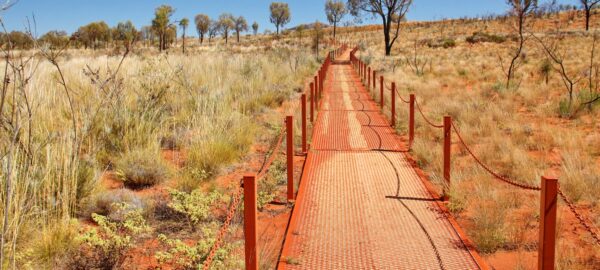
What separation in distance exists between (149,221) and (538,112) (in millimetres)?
10672

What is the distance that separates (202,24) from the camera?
→ 284 ft

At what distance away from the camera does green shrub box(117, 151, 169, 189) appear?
233 inches

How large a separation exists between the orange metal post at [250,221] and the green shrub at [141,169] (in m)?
2.86

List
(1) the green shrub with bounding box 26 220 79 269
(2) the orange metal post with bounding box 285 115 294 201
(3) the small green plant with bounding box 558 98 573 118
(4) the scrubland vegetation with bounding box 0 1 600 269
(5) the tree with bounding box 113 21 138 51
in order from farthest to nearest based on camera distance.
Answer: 1. (3) the small green plant with bounding box 558 98 573 118
2. (5) the tree with bounding box 113 21 138 51
3. (2) the orange metal post with bounding box 285 115 294 201
4. (4) the scrubland vegetation with bounding box 0 1 600 269
5. (1) the green shrub with bounding box 26 220 79 269

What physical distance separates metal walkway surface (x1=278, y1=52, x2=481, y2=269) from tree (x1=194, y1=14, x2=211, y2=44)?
78996mm

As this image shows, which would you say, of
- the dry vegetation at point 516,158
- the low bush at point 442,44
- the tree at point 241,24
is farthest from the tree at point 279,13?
the dry vegetation at point 516,158

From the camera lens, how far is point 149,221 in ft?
15.9

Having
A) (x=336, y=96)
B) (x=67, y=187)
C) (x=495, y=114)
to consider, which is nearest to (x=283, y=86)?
(x=336, y=96)

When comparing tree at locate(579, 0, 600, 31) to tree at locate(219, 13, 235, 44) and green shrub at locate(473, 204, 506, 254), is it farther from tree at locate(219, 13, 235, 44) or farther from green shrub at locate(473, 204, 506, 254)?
tree at locate(219, 13, 235, 44)

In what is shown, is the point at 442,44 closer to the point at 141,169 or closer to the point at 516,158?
the point at 516,158

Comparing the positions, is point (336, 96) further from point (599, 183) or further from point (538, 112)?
point (599, 183)

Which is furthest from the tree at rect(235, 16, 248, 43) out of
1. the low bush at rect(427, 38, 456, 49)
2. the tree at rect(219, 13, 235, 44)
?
the low bush at rect(427, 38, 456, 49)

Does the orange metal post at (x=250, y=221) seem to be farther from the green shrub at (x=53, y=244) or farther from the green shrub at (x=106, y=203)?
the green shrub at (x=106, y=203)

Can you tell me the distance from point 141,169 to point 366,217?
2720 millimetres
